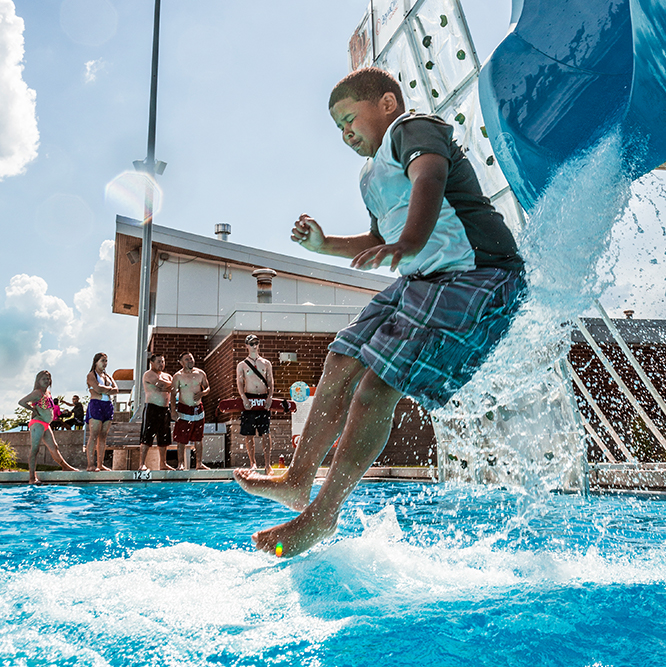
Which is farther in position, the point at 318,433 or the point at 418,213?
the point at 318,433

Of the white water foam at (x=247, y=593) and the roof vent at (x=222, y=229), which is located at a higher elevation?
the roof vent at (x=222, y=229)

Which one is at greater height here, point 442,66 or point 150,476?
point 442,66

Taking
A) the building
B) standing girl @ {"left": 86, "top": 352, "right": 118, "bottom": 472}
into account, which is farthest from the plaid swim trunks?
the building

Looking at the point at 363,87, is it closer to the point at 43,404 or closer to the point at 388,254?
the point at 388,254

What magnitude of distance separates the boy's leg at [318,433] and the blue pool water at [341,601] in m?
0.22

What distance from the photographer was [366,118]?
206 cm

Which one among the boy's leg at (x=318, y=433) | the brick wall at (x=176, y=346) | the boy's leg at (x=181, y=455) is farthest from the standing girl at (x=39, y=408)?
the brick wall at (x=176, y=346)

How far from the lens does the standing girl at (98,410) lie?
7945 millimetres

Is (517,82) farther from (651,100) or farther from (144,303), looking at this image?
(144,303)

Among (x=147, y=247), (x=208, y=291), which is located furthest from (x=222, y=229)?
(x=147, y=247)

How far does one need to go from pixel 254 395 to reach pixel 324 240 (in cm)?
628

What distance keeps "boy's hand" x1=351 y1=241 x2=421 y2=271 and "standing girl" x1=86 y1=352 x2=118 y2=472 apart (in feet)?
23.0

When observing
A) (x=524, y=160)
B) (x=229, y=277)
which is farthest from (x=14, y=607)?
(x=229, y=277)

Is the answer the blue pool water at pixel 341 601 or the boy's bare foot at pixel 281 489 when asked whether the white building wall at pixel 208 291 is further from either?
the boy's bare foot at pixel 281 489
